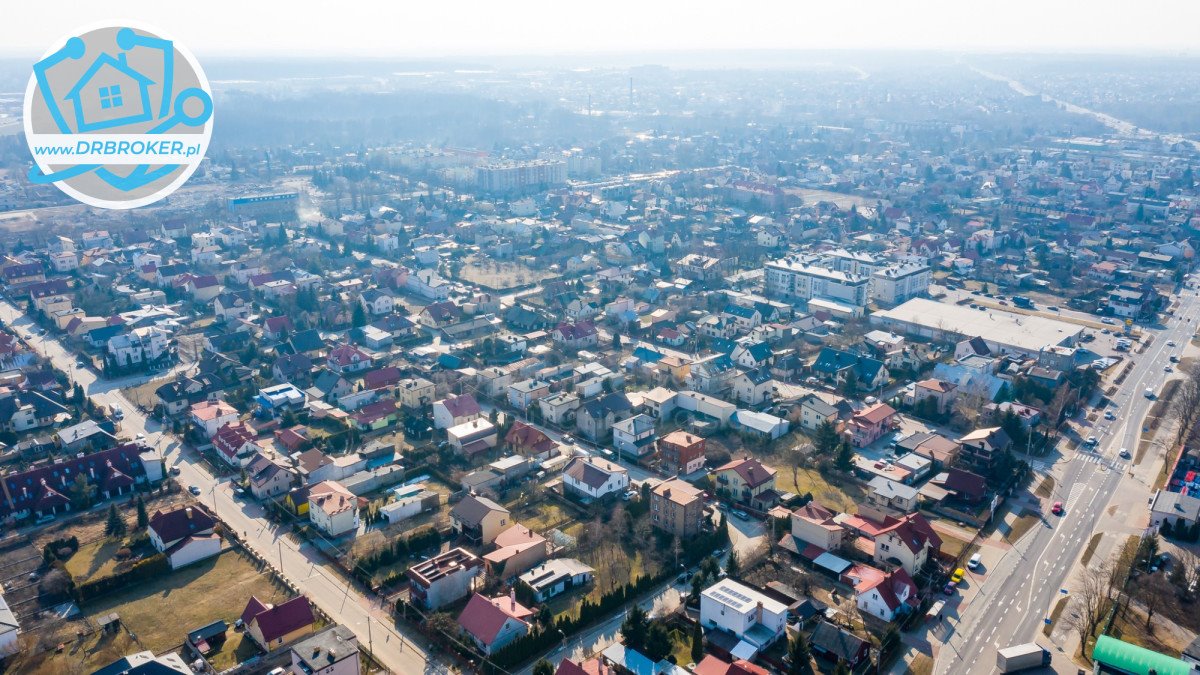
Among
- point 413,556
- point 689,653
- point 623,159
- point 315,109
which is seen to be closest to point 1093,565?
point 689,653

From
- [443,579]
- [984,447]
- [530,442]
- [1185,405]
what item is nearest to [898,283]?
[1185,405]

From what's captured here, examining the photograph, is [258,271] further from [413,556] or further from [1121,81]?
[1121,81]

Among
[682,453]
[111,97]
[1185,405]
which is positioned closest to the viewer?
[682,453]

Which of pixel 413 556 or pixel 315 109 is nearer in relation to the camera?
pixel 413 556

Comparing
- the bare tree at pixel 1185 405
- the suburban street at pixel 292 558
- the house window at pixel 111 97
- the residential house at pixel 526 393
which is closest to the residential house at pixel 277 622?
the suburban street at pixel 292 558

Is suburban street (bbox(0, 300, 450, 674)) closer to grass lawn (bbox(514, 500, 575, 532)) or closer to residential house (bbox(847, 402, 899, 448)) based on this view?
grass lawn (bbox(514, 500, 575, 532))

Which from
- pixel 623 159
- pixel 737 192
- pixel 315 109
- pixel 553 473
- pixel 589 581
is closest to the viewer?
pixel 589 581

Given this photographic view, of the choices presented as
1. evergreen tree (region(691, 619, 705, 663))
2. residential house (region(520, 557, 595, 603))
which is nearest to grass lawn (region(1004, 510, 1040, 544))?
evergreen tree (region(691, 619, 705, 663))

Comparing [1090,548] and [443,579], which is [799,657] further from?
[1090,548]
